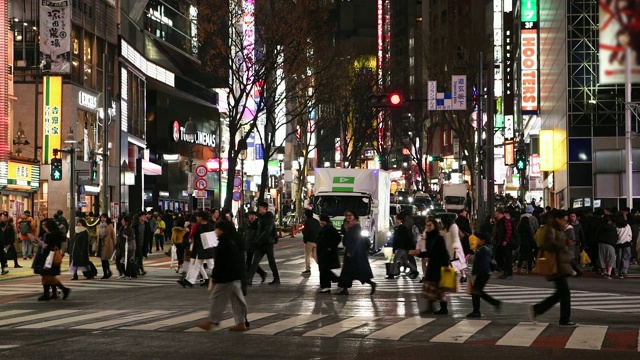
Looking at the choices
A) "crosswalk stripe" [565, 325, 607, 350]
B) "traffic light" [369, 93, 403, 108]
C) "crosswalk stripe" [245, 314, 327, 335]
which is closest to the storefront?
"traffic light" [369, 93, 403, 108]

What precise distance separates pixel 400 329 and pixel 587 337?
2664 millimetres

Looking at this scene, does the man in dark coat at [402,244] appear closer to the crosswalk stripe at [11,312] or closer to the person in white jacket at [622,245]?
the person in white jacket at [622,245]

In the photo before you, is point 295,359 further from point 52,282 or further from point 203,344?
point 52,282

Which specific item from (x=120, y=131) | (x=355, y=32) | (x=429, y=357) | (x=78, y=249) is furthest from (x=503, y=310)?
(x=355, y=32)

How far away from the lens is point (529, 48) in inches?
2589

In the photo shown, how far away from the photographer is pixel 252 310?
61.0 ft

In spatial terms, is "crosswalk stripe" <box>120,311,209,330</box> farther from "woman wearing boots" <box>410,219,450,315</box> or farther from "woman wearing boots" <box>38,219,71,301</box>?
"woman wearing boots" <box>38,219,71,301</box>

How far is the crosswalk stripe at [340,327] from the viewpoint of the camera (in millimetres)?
14789

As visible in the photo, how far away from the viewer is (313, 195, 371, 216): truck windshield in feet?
131

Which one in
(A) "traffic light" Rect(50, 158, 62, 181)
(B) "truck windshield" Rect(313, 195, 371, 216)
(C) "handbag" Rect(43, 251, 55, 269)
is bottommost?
(C) "handbag" Rect(43, 251, 55, 269)

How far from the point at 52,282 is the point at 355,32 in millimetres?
159623

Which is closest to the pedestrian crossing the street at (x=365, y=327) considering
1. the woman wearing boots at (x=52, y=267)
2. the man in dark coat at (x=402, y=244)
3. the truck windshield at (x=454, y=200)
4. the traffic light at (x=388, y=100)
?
the woman wearing boots at (x=52, y=267)

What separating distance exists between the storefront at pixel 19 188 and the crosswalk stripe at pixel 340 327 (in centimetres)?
2657

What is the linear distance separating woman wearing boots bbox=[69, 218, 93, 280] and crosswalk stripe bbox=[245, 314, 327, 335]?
10581 mm
